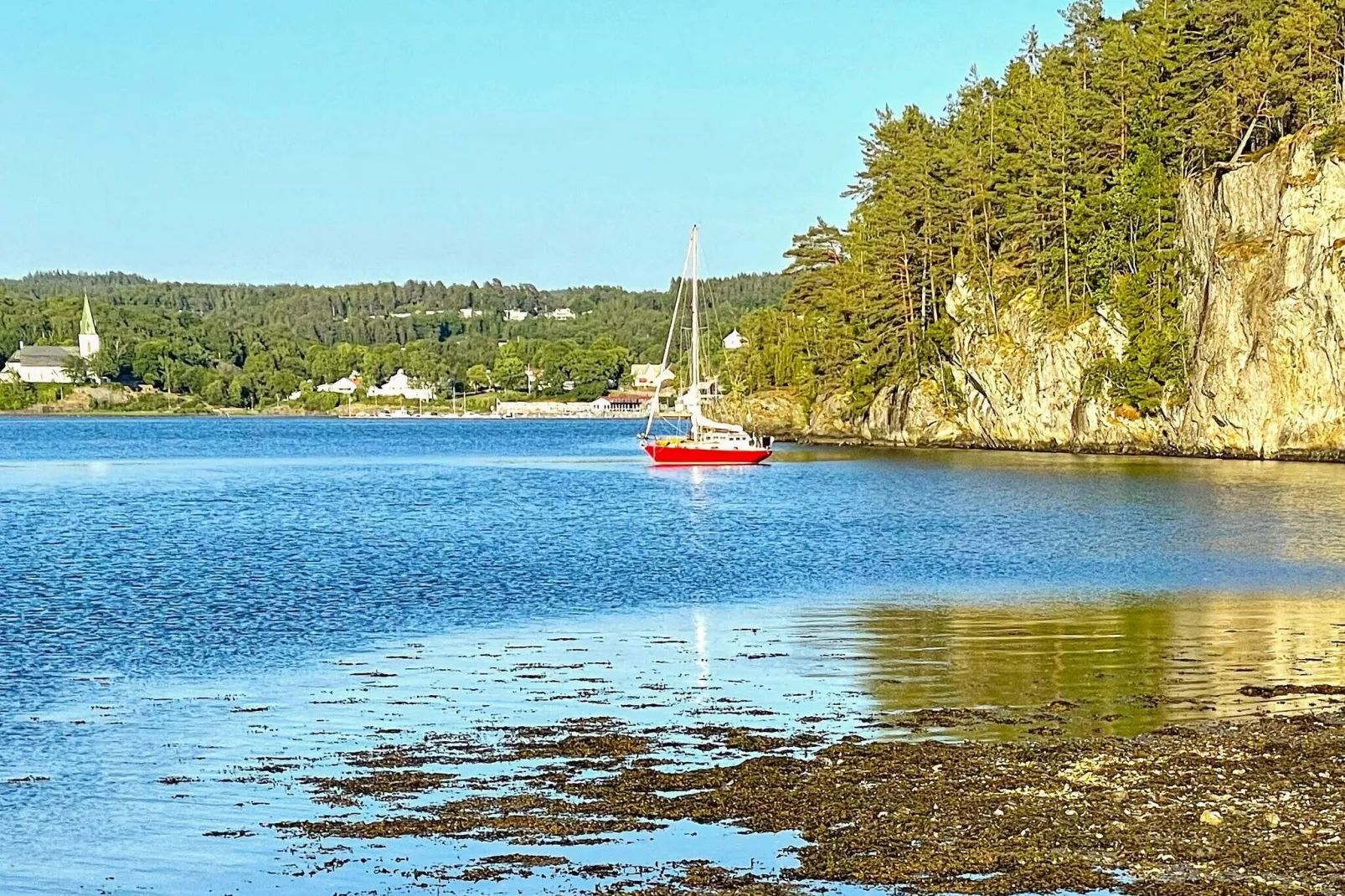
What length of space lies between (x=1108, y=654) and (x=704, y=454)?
6377 cm

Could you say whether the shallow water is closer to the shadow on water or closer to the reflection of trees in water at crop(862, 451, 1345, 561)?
the shadow on water

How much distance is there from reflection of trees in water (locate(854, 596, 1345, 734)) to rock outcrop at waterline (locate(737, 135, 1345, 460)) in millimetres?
44100

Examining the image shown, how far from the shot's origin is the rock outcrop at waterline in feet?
220

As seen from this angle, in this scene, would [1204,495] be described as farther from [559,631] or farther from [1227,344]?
[559,631]

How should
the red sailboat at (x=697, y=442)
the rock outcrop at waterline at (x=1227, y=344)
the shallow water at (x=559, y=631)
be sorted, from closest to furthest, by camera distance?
1. the shallow water at (x=559, y=631)
2. the rock outcrop at waterline at (x=1227, y=344)
3. the red sailboat at (x=697, y=442)

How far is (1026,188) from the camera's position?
3713 inches

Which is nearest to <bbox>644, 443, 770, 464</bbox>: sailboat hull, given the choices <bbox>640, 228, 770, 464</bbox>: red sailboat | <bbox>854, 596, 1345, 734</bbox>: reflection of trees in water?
<bbox>640, 228, 770, 464</bbox>: red sailboat

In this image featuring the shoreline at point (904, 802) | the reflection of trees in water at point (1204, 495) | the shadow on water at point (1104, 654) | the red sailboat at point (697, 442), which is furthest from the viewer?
the red sailboat at point (697, 442)

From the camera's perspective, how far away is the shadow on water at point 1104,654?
1781 cm

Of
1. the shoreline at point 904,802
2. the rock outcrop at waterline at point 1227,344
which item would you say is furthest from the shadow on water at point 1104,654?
the rock outcrop at waterline at point 1227,344

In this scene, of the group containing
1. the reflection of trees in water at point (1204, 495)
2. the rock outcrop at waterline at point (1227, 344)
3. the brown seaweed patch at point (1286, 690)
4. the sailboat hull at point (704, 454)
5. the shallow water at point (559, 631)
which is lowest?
the shallow water at point (559, 631)

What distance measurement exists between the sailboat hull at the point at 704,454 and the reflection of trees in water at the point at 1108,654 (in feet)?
181

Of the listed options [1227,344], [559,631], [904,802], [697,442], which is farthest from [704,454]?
[904,802]

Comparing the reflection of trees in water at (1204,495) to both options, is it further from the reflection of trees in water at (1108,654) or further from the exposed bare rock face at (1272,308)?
the reflection of trees in water at (1108,654)
